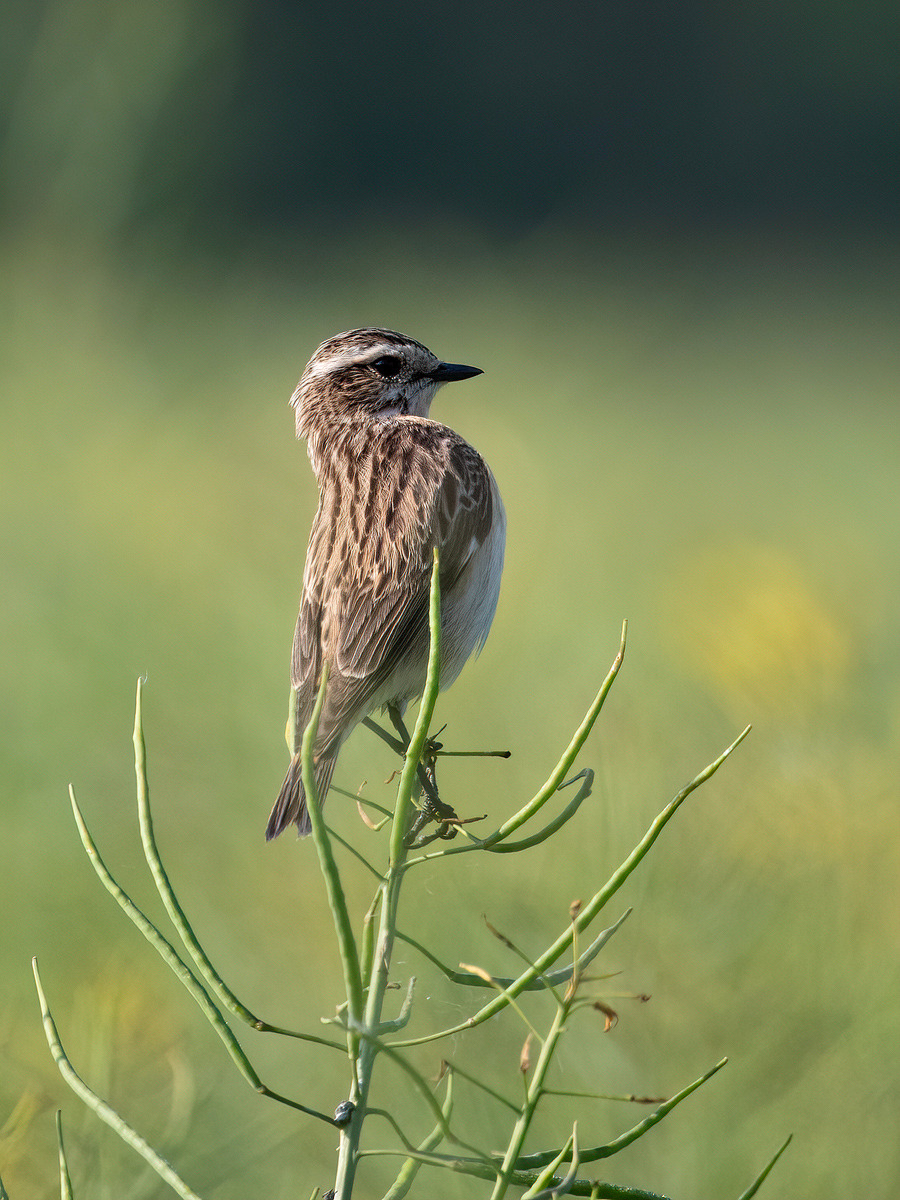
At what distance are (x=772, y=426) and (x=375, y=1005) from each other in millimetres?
14370

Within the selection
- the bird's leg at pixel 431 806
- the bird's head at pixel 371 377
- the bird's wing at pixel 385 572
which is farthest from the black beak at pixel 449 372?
the bird's leg at pixel 431 806

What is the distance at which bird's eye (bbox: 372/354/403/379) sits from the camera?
2992 millimetres

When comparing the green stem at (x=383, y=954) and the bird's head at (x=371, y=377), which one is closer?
the green stem at (x=383, y=954)

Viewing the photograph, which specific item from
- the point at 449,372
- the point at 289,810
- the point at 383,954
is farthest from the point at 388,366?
the point at 383,954

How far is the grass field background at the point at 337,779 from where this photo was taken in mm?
3045

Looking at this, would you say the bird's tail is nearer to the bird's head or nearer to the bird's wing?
the bird's wing

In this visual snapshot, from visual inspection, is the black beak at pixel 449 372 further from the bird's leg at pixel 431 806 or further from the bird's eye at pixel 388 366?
the bird's leg at pixel 431 806

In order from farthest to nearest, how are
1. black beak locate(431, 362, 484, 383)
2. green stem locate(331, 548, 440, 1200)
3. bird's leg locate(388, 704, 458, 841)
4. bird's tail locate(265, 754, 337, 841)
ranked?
black beak locate(431, 362, 484, 383) < bird's tail locate(265, 754, 337, 841) < bird's leg locate(388, 704, 458, 841) < green stem locate(331, 548, 440, 1200)

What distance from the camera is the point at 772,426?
14.8 metres

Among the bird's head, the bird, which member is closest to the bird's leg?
the bird

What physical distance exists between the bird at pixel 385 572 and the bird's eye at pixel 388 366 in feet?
0.36

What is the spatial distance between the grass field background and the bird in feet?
1.45

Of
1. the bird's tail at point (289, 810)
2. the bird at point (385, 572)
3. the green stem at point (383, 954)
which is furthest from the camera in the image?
the bird at point (385, 572)

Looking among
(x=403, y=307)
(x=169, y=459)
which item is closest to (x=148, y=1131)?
(x=169, y=459)
